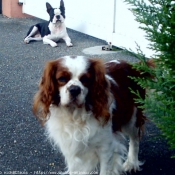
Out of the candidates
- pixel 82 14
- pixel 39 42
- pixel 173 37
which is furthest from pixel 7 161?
pixel 82 14

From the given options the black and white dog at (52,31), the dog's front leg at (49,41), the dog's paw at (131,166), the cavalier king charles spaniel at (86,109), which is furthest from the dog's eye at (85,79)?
the black and white dog at (52,31)

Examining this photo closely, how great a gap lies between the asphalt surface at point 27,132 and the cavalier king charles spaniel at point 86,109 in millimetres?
415

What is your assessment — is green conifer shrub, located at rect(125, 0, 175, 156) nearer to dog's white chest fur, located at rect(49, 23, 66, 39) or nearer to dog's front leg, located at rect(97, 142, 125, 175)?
dog's front leg, located at rect(97, 142, 125, 175)

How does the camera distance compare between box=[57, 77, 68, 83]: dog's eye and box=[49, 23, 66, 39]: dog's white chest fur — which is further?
box=[49, 23, 66, 39]: dog's white chest fur

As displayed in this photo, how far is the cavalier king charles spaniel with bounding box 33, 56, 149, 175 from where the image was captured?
338 centimetres

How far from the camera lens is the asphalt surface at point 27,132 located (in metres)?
4.24

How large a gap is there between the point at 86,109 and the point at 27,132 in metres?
1.63

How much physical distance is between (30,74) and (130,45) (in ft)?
7.35

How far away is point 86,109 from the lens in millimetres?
3523

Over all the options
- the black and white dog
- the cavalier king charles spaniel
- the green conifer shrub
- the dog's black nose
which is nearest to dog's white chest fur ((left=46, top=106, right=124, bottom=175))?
the cavalier king charles spaniel

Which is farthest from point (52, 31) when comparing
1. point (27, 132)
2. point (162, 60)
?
point (162, 60)

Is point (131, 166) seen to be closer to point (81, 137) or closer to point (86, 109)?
point (81, 137)

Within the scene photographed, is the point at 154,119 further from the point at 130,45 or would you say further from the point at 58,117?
the point at 130,45

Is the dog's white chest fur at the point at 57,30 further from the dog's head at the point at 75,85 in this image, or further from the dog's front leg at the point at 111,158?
the dog's head at the point at 75,85
